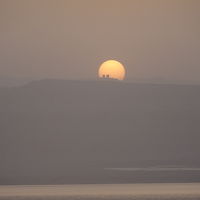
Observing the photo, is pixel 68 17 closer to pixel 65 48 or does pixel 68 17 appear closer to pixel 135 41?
pixel 65 48

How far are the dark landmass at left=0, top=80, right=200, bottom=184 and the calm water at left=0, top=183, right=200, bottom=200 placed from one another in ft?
0.48

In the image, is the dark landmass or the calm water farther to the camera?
the dark landmass

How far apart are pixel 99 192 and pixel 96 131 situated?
0.45 m

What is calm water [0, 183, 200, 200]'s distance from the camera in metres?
1.96

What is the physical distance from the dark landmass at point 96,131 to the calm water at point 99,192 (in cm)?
15

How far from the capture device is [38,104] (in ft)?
7.79

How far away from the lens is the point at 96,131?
94.6 inches

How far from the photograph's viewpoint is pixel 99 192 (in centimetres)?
204

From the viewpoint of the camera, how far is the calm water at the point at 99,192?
1962 mm

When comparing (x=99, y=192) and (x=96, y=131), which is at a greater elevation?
(x=96, y=131)

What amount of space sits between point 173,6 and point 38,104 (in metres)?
0.94

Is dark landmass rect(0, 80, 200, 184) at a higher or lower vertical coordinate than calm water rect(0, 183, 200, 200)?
higher

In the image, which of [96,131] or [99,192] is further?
[96,131]

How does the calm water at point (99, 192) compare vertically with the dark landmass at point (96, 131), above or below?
below
